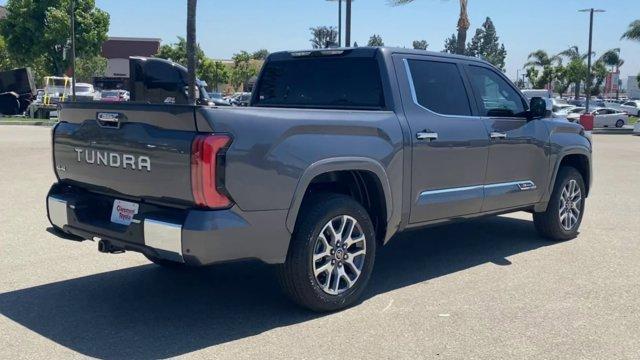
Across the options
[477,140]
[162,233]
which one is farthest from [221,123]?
[477,140]

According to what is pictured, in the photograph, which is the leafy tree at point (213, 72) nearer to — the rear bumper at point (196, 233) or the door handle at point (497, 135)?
the door handle at point (497, 135)

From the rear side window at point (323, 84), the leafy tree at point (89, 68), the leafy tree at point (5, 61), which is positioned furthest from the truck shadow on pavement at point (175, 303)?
the leafy tree at point (89, 68)

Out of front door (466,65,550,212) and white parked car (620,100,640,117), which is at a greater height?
white parked car (620,100,640,117)

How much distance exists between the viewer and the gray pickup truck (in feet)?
13.6

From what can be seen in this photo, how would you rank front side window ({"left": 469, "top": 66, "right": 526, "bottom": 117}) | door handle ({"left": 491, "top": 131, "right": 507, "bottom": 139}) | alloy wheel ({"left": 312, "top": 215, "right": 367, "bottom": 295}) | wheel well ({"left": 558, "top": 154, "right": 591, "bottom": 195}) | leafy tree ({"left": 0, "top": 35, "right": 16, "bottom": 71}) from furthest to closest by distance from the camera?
leafy tree ({"left": 0, "top": 35, "right": 16, "bottom": 71}) → wheel well ({"left": 558, "top": 154, "right": 591, "bottom": 195}) → front side window ({"left": 469, "top": 66, "right": 526, "bottom": 117}) → door handle ({"left": 491, "top": 131, "right": 507, "bottom": 139}) → alloy wheel ({"left": 312, "top": 215, "right": 367, "bottom": 295})

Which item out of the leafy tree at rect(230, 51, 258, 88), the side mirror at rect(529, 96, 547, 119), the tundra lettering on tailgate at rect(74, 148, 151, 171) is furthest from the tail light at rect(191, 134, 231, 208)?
the leafy tree at rect(230, 51, 258, 88)

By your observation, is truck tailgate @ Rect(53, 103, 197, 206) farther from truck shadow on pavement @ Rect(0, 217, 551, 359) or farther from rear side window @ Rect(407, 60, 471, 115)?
rear side window @ Rect(407, 60, 471, 115)

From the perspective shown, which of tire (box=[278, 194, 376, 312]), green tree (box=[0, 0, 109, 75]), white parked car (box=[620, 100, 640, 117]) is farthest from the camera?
white parked car (box=[620, 100, 640, 117])

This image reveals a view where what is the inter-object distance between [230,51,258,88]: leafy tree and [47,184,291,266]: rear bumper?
67.5 meters

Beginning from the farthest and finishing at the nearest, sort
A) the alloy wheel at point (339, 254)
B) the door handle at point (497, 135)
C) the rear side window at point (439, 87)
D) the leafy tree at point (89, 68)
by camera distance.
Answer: the leafy tree at point (89, 68) → the door handle at point (497, 135) → the rear side window at point (439, 87) → the alloy wheel at point (339, 254)

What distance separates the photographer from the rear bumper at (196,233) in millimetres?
4062

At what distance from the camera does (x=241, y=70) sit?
71.5 metres

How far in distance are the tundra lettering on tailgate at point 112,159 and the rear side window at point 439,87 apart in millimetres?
2336

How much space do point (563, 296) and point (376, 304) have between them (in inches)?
59.1
